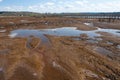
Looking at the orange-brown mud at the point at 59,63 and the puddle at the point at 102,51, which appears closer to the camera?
the orange-brown mud at the point at 59,63

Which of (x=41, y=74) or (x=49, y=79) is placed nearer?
(x=49, y=79)

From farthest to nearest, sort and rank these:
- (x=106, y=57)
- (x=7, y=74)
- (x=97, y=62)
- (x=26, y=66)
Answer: (x=106, y=57) < (x=97, y=62) < (x=26, y=66) < (x=7, y=74)

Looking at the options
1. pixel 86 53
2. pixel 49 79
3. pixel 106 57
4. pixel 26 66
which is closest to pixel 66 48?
pixel 86 53

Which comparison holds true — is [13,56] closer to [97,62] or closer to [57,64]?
[57,64]

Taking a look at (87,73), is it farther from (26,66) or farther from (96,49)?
(96,49)

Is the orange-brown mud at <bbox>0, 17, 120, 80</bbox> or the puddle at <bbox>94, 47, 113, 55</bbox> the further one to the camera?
the puddle at <bbox>94, 47, 113, 55</bbox>

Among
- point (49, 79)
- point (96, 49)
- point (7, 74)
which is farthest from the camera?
point (96, 49)

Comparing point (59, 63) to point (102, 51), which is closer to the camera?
point (59, 63)

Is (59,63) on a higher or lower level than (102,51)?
higher

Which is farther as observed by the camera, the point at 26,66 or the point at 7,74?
the point at 26,66
